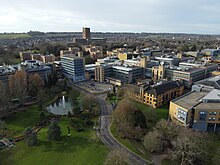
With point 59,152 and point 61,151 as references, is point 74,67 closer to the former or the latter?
point 61,151

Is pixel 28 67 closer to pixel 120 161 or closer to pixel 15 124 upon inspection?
pixel 15 124

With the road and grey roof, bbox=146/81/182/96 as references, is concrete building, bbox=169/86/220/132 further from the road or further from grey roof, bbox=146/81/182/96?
the road

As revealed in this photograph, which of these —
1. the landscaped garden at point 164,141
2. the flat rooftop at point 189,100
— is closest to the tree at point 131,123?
the landscaped garden at point 164,141

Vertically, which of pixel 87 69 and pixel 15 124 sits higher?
pixel 87 69

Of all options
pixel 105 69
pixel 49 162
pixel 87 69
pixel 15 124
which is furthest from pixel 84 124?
pixel 87 69

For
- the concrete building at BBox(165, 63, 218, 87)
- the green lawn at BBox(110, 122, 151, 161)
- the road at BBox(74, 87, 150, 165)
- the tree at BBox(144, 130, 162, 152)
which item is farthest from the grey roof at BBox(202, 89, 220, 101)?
the road at BBox(74, 87, 150, 165)

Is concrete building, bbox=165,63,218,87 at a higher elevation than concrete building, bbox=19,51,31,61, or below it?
below
